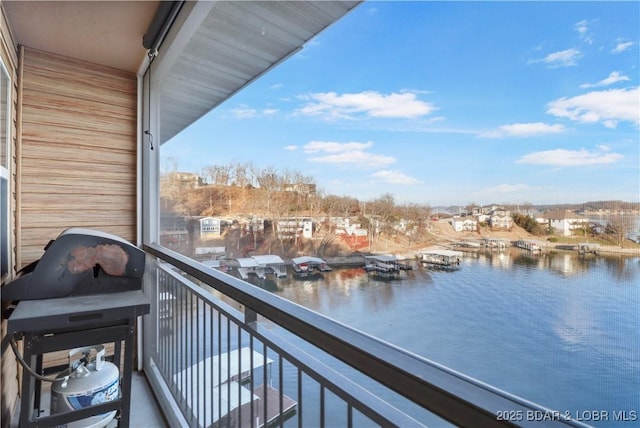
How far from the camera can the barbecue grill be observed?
1.58m

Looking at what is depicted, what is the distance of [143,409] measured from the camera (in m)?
2.30

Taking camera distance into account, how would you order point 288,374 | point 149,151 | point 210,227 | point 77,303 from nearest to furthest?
point 288,374
point 77,303
point 210,227
point 149,151

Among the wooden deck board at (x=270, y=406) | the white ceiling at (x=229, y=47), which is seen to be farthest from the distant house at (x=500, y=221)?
the white ceiling at (x=229, y=47)

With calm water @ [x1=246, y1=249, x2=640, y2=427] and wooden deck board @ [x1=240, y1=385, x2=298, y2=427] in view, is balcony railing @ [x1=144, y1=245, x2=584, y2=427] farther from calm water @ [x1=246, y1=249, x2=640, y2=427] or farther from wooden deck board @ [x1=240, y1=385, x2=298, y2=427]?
calm water @ [x1=246, y1=249, x2=640, y2=427]

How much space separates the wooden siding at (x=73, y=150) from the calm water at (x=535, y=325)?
8.72 ft

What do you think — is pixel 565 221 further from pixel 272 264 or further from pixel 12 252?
pixel 12 252

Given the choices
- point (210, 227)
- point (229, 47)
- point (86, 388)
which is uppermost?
point (229, 47)

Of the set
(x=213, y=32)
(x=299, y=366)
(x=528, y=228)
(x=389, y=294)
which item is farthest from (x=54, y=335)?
(x=528, y=228)

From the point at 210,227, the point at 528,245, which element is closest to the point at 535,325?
the point at 528,245

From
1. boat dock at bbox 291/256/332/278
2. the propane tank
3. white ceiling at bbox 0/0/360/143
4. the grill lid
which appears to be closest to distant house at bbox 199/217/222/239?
the grill lid

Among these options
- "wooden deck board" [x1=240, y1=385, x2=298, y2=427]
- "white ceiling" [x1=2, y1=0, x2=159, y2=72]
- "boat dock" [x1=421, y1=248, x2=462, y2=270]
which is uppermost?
"white ceiling" [x1=2, y1=0, x2=159, y2=72]

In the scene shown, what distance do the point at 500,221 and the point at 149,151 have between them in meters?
2.82

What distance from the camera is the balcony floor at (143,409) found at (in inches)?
83.9

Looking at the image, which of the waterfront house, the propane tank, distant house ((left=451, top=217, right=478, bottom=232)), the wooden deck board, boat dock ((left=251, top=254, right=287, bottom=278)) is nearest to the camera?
distant house ((left=451, top=217, right=478, bottom=232))
